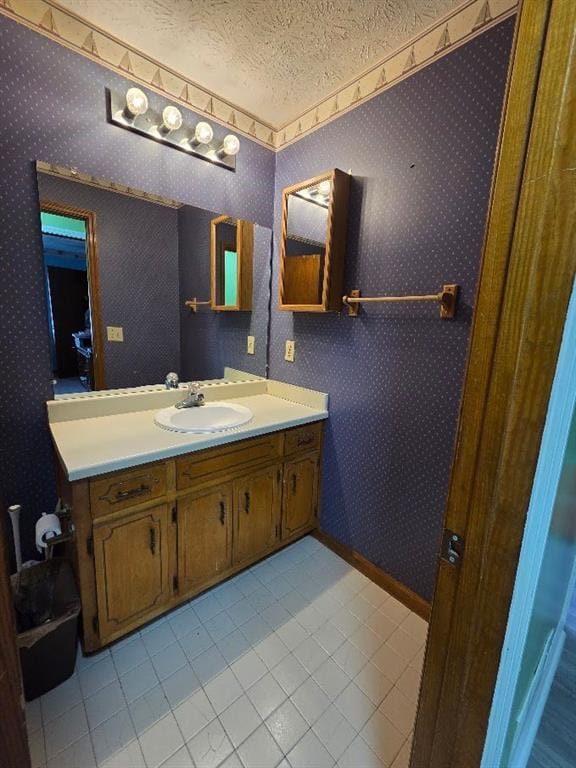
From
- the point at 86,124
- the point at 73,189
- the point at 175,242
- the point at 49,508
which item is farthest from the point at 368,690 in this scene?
the point at 86,124

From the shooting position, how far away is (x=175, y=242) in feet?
5.68

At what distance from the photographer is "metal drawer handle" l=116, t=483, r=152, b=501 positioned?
121 cm

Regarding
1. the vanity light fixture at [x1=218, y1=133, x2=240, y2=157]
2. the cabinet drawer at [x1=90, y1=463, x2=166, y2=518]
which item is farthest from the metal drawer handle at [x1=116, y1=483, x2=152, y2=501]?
the vanity light fixture at [x1=218, y1=133, x2=240, y2=157]

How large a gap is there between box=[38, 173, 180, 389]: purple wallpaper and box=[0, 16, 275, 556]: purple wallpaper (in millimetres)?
125

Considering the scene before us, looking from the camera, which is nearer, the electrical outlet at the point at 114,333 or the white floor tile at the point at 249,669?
the white floor tile at the point at 249,669

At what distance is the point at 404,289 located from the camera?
150 cm

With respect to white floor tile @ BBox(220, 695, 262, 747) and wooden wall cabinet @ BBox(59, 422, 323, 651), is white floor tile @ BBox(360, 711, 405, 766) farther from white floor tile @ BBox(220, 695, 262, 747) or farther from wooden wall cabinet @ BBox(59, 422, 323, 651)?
wooden wall cabinet @ BBox(59, 422, 323, 651)

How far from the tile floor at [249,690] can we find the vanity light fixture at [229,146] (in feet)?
7.24

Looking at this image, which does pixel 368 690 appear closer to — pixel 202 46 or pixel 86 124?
pixel 86 124

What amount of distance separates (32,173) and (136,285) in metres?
0.54

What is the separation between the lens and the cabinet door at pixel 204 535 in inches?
56.5

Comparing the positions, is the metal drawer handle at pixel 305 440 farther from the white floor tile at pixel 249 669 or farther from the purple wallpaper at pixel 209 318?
the white floor tile at pixel 249 669

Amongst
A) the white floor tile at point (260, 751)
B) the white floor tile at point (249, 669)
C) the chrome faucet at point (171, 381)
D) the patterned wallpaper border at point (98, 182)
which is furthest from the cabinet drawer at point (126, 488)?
the patterned wallpaper border at point (98, 182)

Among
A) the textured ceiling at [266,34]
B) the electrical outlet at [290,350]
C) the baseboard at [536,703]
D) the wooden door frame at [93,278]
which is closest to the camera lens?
the baseboard at [536,703]
